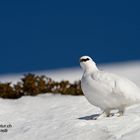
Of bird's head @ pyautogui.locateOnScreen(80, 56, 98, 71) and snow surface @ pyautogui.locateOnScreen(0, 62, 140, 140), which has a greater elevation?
bird's head @ pyautogui.locateOnScreen(80, 56, 98, 71)

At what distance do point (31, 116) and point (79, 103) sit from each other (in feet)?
4.52

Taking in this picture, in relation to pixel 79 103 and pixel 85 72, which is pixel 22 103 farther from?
pixel 85 72

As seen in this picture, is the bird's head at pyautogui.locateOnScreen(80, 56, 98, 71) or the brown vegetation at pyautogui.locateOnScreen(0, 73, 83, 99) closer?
the bird's head at pyautogui.locateOnScreen(80, 56, 98, 71)

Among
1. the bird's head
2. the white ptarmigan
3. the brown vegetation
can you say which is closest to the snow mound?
the white ptarmigan

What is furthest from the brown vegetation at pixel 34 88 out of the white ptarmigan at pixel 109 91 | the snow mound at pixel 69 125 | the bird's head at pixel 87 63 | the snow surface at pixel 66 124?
the white ptarmigan at pixel 109 91

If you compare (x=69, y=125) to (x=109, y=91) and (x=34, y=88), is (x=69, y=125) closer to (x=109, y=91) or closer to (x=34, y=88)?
(x=109, y=91)

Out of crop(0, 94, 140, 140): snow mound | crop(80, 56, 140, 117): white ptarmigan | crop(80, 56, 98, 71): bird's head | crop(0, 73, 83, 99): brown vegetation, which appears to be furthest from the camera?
crop(0, 73, 83, 99): brown vegetation

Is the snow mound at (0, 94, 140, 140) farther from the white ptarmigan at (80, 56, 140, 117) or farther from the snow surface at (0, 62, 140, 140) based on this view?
the white ptarmigan at (80, 56, 140, 117)

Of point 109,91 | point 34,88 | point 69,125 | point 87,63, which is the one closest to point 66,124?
point 69,125

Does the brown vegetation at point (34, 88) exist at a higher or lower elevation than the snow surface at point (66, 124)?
higher

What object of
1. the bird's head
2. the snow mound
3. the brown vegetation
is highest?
the bird's head

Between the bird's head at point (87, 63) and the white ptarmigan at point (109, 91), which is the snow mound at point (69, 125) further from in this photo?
the bird's head at point (87, 63)

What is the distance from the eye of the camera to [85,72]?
10625 millimetres

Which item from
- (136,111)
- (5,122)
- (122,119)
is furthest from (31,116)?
(122,119)
